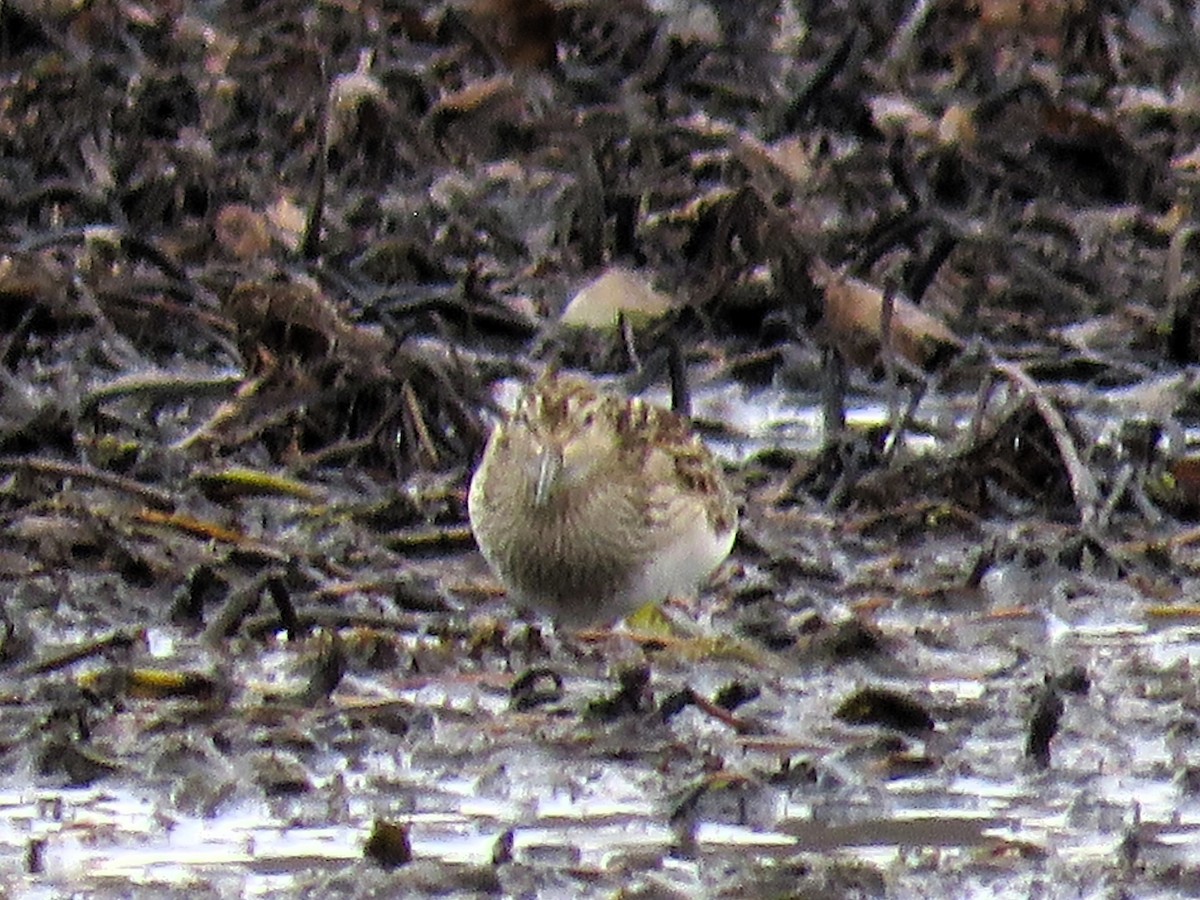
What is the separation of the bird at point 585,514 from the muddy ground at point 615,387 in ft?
0.35

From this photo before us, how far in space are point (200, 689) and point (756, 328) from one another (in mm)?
3387

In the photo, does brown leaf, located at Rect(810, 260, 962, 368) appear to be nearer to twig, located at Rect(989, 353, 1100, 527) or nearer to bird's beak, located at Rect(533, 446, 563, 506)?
twig, located at Rect(989, 353, 1100, 527)

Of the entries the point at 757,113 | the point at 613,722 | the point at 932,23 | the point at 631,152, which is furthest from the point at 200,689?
the point at 932,23

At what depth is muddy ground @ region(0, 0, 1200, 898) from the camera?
5035 millimetres

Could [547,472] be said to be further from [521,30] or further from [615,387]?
[521,30]

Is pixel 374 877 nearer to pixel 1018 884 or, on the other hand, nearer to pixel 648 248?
pixel 1018 884

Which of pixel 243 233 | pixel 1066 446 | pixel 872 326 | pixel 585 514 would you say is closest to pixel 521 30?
pixel 243 233

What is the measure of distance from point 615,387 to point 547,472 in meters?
1.93

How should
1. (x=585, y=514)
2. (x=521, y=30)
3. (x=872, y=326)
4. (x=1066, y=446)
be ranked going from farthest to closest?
(x=521, y=30), (x=872, y=326), (x=1066, y=446), (x=585, y=514)

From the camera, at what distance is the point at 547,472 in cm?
624

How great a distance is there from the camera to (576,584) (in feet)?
20.5

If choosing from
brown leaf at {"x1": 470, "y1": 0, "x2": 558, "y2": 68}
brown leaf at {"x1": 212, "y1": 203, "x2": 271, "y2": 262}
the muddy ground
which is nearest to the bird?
the muddy ground

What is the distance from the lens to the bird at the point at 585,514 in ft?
20.6

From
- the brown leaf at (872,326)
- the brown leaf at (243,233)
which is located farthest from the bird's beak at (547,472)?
the brown leaf at (243,233)
